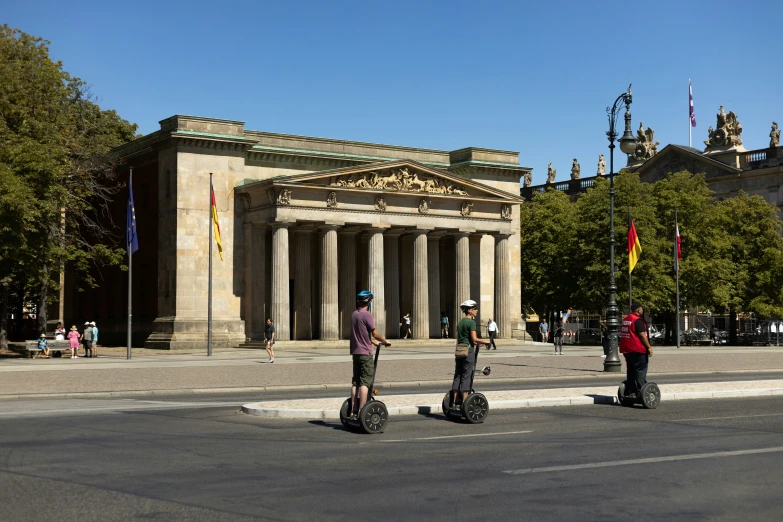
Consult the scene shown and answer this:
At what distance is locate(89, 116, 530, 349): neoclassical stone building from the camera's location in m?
59.5

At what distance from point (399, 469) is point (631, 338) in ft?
30.3

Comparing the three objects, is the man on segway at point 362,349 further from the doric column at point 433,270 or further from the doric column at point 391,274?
the doric column at point 433,270

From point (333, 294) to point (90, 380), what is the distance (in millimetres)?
30647

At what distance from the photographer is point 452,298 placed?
72.5 meters

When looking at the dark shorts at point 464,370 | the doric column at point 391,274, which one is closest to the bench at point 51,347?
the doric column at point 391,274

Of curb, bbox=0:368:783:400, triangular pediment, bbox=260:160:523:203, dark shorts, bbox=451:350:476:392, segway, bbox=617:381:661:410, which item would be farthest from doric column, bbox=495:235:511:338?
dark shorts, bbox=451:350:476:392

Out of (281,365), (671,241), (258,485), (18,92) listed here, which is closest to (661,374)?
(281,365)

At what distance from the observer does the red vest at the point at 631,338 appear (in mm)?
20312

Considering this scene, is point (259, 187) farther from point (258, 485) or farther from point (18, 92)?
point (258, 485)

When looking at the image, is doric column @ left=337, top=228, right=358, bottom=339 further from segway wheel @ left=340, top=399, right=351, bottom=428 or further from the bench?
segway wheel @ left=340, top=399, right=351, bottom=428

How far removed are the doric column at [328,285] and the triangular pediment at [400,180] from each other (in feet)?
9.86

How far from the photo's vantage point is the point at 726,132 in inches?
4245

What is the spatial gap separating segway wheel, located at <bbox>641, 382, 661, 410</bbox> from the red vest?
0.97 m

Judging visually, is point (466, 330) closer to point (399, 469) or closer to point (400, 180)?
point (399, 469)
